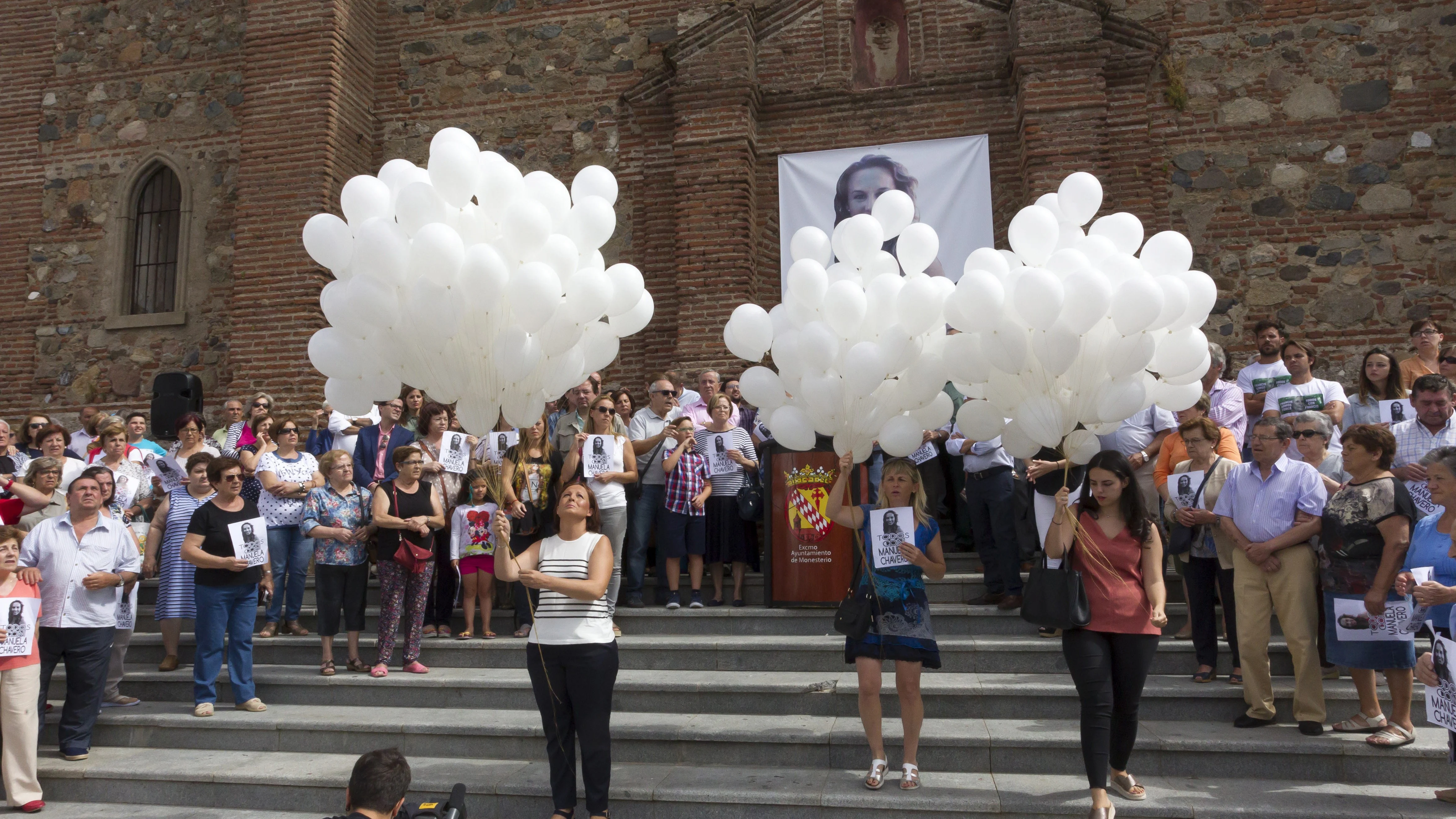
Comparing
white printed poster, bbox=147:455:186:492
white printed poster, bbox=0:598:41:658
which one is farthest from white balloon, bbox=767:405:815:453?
white printed poster, bbox=147:455:186:492

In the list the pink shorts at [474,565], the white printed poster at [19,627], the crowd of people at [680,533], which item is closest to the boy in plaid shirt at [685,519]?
the crowd of people at [680,533]

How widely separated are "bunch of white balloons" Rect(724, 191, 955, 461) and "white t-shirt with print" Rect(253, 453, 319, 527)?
3.89m

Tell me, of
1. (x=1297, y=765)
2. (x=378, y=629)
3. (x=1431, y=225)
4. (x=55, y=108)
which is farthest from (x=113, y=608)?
(x=1431, y=225)

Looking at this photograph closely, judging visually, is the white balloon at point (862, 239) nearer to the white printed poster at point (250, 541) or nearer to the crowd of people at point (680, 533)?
the crowd of people at point (680, 533)

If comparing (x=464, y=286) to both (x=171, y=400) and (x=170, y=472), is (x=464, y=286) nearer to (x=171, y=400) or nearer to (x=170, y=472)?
(x=170, y=472)

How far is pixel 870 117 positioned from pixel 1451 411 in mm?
6231

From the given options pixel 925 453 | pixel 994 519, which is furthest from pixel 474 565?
pixel 994 519

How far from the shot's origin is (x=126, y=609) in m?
6.43

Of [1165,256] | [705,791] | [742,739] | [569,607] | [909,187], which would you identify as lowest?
[705,791]

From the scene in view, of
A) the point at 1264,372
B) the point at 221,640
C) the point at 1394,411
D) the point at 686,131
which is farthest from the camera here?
the point at 686,131

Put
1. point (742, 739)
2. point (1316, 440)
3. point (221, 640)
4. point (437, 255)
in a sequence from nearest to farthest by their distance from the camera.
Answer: point (437, 255)
point (742, 739)
point (1316, 440)
point (221, 640)

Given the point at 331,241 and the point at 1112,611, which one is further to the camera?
the point at 1112,611

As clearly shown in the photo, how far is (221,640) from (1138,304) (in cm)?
558

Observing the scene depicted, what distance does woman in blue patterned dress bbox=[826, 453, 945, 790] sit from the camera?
475cm
